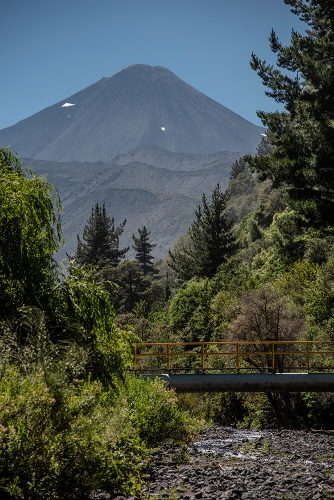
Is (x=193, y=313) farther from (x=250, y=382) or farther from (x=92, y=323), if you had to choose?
(x=92, y=323)

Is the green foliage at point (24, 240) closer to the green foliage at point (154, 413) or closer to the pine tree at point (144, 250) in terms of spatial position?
the green foliage at point (154, 413)

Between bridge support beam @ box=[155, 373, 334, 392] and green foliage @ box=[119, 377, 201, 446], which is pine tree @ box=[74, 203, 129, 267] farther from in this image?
green foliage @ box=[119, 377, 201, 446]

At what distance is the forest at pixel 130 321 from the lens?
1023 cm

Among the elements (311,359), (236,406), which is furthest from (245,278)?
(311,359)

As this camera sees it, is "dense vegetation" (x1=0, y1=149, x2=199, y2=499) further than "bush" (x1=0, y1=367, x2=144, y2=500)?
Yes

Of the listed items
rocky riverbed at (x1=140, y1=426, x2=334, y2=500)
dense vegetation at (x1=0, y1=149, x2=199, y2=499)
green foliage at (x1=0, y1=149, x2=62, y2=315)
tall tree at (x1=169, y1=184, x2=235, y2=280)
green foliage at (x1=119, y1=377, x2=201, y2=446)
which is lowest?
rocky riverbed at (x1=140, y1=426, x2=334, y2=500)

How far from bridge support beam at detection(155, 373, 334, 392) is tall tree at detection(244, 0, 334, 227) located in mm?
6958

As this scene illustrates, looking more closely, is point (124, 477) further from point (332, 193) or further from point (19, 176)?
point (332, 193)

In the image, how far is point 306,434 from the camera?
25078mm

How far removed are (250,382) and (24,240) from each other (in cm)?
1184

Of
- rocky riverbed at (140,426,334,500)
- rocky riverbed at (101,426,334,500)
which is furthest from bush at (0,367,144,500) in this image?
rocky riverbed at (140,426,334,500)

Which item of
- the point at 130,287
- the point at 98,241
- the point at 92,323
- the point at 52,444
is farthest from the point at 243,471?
the point at 98,241

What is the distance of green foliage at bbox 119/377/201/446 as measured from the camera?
1731 centimetres

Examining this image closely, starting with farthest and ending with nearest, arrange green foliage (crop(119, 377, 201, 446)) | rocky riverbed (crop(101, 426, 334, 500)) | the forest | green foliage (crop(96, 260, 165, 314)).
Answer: green foliage (crop(96, 260, 165, 314))
green foliage (crop(119, 377, 201, 446))
rocky riverbed (crop(101, 426, 334, 500))
the forest
